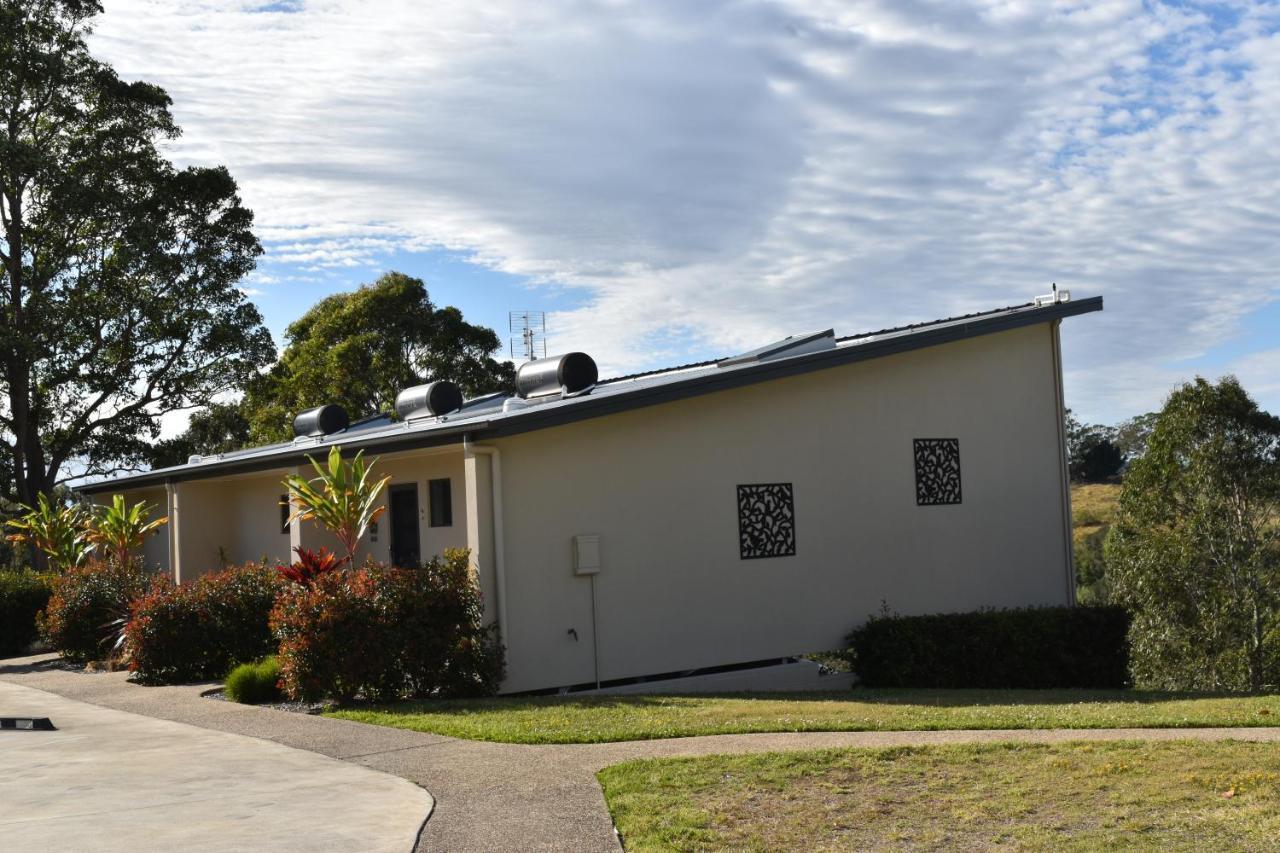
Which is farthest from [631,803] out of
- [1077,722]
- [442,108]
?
[442,108]

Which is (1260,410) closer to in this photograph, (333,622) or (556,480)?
(556,480)

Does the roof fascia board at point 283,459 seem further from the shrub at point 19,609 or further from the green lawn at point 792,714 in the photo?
the green lawn at point 792,714

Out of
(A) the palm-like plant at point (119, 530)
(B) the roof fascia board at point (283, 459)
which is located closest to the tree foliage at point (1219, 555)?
(B) the roof fascia board at point (283, 459)

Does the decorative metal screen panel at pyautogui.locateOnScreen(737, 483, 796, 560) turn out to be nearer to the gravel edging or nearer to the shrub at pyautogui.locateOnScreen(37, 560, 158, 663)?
the gravel edging

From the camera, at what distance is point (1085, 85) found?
48.4 ft

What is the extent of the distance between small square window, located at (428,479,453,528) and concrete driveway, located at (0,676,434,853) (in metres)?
5.67

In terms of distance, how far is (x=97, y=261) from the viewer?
29.5 meters

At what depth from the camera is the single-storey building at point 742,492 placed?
44.1 feet

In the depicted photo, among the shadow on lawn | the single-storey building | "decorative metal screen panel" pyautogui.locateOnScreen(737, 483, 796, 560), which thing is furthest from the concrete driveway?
"decorative metal screen panel" pyautogui.locateOnScreen(737, 483, 796, 560)

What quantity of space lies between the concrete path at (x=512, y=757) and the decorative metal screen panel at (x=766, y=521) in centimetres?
548

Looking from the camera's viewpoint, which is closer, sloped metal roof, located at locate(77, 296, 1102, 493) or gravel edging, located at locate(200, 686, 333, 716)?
gravel edging, located at locate(200, 686, 333, 716)

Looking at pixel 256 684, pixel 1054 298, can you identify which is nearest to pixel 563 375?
pixel 256 684

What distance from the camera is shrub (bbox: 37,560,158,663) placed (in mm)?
18000

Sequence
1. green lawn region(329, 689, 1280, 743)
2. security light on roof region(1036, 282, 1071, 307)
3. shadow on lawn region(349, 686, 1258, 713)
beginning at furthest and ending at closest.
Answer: security light on roof region(1036, 282, 1071, 307), shadow on lawn region(349, 686, 1258, 713), green lawn region(329, 689, 1280, 743)
